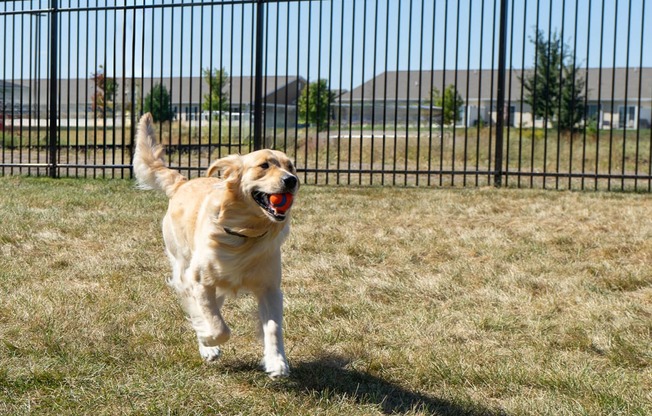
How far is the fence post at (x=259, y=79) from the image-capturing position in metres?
10.6

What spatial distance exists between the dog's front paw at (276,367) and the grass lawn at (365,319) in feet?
0.26

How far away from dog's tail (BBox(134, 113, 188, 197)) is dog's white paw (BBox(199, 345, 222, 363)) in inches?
63.6

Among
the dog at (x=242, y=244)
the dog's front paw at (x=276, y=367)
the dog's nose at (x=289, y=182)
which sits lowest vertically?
the dog's front paw at (x=276, y=367)

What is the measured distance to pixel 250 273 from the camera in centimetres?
363

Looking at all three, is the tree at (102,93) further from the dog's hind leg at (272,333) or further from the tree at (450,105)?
the dog's hind leg at (272,333)

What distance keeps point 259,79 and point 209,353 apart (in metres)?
7.56

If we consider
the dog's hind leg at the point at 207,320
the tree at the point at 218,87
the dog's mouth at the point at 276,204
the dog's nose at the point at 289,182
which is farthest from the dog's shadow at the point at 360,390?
the tree at the point at 218,87

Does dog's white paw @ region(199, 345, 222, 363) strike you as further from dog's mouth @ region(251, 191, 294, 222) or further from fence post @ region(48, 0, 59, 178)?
fence post @ region(48, 0, 59, 178)

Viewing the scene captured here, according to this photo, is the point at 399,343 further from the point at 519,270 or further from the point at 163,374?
the point at 519,270

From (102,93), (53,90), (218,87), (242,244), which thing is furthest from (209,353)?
(102,93)

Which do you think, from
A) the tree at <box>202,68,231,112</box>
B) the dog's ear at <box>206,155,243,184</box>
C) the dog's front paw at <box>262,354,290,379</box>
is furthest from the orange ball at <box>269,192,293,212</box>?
the tree at <box>202,68,231,112</box>

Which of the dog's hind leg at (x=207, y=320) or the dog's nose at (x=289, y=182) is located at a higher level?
the dog's nose at (x=289, y=182)

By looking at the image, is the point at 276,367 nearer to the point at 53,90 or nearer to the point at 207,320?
the point at 207,320

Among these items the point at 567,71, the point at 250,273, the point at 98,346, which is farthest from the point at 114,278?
the point at 567,71
